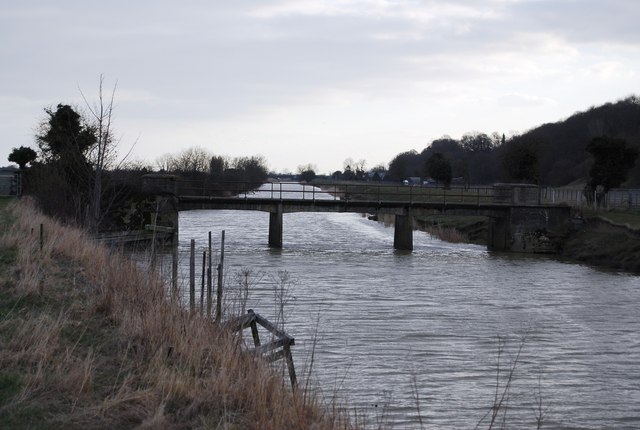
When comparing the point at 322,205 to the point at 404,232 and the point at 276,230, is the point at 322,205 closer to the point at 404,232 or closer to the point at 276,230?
the point at 276,230

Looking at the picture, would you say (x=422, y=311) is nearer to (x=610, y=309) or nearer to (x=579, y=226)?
(x=610, y=309)

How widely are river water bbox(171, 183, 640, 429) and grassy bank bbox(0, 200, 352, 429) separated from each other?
105 centimetres

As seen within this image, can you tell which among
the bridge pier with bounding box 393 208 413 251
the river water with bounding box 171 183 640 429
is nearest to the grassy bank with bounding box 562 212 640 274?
the river water with bounding box 171 183 640 429

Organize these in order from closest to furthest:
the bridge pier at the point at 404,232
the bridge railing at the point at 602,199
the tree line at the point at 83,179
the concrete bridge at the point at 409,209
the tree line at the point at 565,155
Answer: the tree line at the point at 83,179
the bridge pier at the point at 404,232
the concrete bridge at the point at 409,209
the bridge railing at the point at 602,199
the tree line at the point at 565,155

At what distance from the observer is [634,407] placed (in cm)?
1285

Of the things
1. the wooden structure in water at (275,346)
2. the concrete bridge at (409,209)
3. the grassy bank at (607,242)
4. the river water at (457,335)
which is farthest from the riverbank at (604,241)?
the wooden structure in water at (275,346)

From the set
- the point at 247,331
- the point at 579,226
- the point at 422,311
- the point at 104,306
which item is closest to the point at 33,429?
the point at 104,306

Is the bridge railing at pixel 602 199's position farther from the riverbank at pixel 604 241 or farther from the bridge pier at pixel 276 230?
the bridge pier at pixel 276 230

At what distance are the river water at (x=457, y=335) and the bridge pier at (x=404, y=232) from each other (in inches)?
198

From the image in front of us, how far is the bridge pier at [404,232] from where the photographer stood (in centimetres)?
4303

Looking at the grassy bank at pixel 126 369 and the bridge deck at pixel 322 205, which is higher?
the bridge deck at pixel 322 205

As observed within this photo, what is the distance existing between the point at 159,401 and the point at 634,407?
833 centimetres

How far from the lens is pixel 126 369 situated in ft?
27.8

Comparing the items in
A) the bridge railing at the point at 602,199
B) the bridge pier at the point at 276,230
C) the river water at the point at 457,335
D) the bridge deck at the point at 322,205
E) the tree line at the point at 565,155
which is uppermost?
the tree line at the point at 565,155
